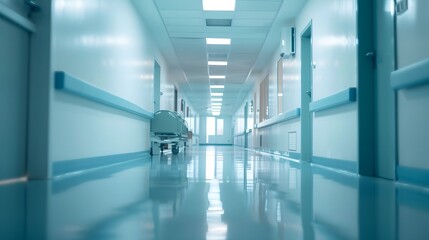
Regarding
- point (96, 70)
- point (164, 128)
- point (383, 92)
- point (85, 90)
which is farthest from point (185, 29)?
point (383, 92)

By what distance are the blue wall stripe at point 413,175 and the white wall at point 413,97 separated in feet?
0.12

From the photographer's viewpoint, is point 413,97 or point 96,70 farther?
point 96,70

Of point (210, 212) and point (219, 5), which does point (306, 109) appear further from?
point (210, 212)

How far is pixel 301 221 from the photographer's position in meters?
1.58

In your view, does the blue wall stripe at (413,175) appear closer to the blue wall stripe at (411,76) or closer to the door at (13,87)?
the blue wall stripe at (411,76)

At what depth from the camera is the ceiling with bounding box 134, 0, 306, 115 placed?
6.91 m

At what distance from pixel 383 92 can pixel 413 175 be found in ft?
3.79

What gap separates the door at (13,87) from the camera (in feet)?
9.13

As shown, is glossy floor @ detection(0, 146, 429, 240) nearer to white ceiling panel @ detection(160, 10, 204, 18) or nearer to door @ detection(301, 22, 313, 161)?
door @ detection(301, 22, 313, 161)

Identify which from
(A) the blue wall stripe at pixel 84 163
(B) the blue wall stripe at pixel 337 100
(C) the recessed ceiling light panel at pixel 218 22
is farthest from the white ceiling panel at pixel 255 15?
(A) the blue wall stripe at pixel 84 163

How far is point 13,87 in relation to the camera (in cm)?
294

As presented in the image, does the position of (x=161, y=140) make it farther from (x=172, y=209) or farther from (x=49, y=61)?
(x=172, y=209)

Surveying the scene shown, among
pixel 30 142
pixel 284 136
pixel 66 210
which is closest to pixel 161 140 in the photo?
pixel 284 136

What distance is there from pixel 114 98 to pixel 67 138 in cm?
172
